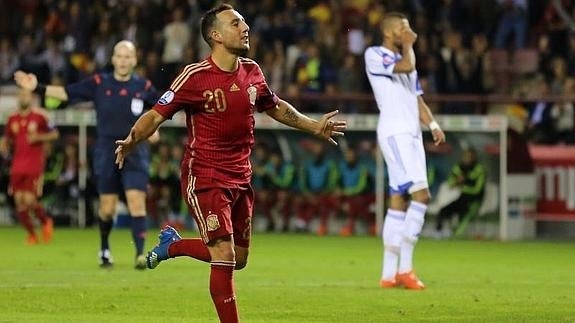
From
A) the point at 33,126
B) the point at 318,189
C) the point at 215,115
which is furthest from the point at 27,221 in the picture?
the point at 215,115

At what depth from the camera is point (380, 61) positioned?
1503 centimetres

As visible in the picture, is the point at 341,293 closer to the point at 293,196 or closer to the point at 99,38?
the point at 293,196

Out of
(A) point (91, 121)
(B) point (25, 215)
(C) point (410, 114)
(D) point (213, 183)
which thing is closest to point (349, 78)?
(A) point (91, 121)

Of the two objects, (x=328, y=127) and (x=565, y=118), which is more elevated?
(x=328, y=127)

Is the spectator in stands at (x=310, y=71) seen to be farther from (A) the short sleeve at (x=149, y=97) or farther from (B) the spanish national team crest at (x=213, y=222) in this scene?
(B) the spanish national team crest at (x=213, y=222)

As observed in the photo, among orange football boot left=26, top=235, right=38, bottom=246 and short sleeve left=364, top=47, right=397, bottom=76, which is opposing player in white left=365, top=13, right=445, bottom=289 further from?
orange football boot left=26, top=235, right=38, bottom=246

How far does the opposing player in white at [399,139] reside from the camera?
587 inches

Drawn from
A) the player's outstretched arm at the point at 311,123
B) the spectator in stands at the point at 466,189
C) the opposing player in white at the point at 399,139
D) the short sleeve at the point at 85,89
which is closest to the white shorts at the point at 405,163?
the opposing player in white at the point at 399,139

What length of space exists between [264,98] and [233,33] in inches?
24.0

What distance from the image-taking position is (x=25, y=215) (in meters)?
22.0

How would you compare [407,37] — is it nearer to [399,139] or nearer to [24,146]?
[399,139]

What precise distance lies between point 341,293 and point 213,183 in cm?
391

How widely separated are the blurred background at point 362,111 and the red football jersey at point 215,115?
13061mm

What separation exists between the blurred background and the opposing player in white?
27.9ft
